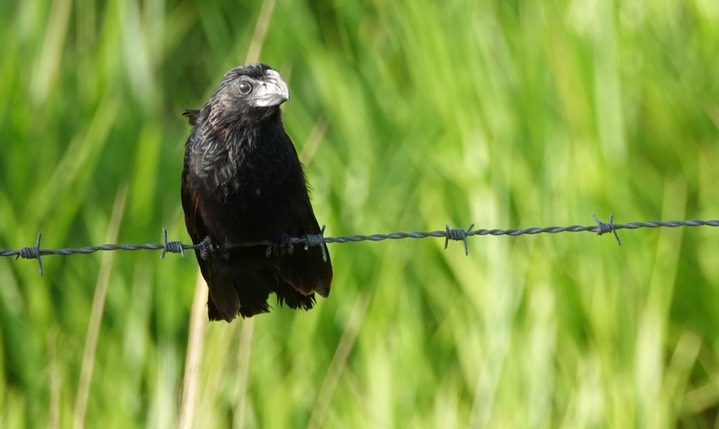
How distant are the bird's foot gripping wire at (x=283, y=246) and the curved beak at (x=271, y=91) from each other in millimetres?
416

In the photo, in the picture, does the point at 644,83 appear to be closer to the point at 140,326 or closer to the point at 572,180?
the point at 572,180

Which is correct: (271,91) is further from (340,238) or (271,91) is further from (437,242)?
(437,242)

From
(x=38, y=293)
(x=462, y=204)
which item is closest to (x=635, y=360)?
(x=462, y=204)

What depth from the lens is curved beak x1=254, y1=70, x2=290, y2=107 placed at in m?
3.57

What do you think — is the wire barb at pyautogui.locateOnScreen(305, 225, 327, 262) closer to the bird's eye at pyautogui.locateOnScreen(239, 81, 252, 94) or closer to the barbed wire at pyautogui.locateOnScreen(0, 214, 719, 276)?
the barbed wire at pyautogui.locateOnScreen(0, 214, 719, 276)

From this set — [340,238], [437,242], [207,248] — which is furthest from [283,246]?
[437,242]

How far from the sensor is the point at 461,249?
496 cm

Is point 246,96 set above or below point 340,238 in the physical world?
above

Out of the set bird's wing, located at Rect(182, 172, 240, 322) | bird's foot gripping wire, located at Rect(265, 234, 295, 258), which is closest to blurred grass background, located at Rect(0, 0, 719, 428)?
bird's wing, located at Rect(182, 172, 240, 322)

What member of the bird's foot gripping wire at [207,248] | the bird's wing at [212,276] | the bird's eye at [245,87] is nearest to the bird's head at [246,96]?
the bird's eye at [245,87]

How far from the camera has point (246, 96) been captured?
3.78 metres

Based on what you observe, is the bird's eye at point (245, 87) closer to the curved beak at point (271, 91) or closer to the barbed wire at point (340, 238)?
the curved beak at point (271, 91)

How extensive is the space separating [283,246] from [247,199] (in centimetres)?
19

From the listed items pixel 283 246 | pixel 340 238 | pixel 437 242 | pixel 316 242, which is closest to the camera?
pixel 340 238
